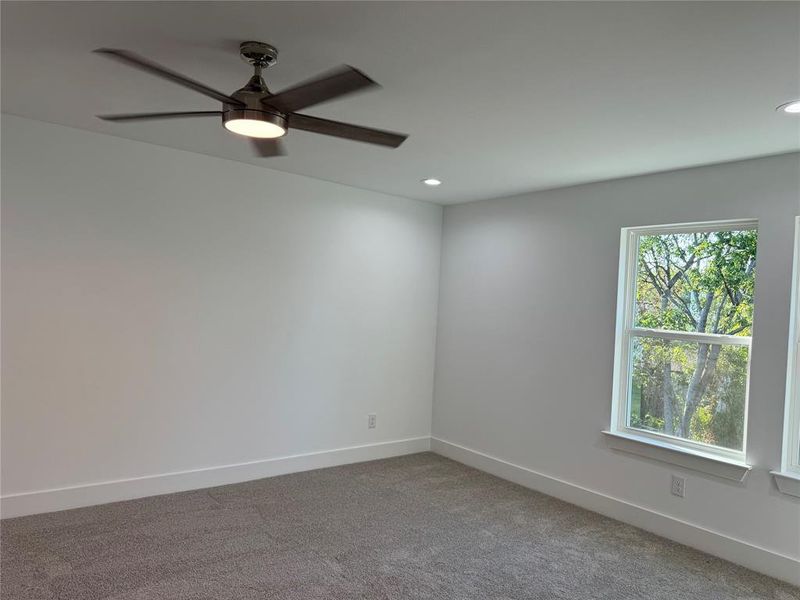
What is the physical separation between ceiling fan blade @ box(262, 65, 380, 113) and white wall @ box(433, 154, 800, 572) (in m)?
2.47

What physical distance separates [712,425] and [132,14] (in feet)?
11.9

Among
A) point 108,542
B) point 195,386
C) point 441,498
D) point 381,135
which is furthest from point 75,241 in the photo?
point 441,498

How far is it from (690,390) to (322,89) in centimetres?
295

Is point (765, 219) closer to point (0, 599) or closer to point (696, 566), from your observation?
point (696, 566)

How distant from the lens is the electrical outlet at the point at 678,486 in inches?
128

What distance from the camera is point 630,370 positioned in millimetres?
3693

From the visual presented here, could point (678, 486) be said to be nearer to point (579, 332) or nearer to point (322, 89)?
point (579, 332)

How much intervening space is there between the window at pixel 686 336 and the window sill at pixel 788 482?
0.76 ft

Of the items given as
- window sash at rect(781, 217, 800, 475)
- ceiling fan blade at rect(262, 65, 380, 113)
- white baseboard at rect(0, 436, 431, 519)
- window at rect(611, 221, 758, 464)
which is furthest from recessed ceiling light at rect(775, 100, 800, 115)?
white baseboard at rect(0, 436, 431, 519)

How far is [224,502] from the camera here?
349 centimetres

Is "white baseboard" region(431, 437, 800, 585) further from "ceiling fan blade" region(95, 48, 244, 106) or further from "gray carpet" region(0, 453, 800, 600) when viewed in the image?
"ceiling fan blade" region(95, 48, 244, 106)

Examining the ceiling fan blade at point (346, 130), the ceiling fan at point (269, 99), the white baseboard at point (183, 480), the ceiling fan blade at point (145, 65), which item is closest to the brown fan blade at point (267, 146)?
the ceiling fan at point (269, 99)

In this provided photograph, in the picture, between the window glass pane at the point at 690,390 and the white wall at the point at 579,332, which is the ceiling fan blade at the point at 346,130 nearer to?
the white wall at the point at 579,332

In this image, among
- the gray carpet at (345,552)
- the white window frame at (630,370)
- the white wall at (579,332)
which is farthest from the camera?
the white window frame at (630,370)
